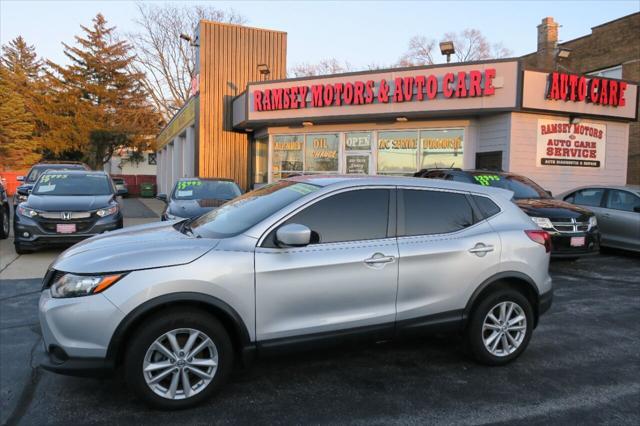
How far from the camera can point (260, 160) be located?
63.1ft

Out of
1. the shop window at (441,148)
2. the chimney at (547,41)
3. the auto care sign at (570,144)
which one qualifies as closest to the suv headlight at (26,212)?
the shop window at (441,148)

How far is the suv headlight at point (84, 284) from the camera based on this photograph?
320cm

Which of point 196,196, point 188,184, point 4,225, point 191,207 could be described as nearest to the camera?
point 191,207

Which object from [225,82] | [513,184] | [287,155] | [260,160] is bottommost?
[513,184]

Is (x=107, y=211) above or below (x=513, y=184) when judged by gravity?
below

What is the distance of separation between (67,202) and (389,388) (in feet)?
23.9

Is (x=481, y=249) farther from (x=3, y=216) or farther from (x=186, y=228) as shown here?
(x=3, y=216)

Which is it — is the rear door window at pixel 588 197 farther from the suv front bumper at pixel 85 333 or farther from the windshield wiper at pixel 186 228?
the suv front bumper at pixel 85 333

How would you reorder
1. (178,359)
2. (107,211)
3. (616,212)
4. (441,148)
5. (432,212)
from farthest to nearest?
(441,148), (616,212), (107,211), (432,212), (178,359)

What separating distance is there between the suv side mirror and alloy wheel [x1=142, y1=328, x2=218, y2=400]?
831mm

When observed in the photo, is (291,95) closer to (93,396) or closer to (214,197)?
(214,197)

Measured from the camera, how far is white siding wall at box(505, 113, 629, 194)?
43.3 feet

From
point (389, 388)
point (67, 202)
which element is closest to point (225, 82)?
point (67, 202)

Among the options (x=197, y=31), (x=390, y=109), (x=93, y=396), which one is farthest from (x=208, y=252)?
(x=197, y=31)
